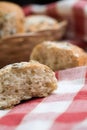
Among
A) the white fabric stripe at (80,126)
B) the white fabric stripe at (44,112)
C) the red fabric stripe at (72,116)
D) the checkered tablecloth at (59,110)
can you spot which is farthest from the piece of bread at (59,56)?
the white fabric stripe at (80,126)

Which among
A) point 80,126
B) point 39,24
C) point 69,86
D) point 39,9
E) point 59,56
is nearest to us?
point 80,126

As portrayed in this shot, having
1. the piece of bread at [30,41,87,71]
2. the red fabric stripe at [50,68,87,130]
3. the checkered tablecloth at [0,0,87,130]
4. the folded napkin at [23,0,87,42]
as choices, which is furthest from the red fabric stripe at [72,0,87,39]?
the red fabric stripe at [50,68,87,130]

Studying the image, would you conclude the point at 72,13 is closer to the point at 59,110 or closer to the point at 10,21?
the point at 10,21

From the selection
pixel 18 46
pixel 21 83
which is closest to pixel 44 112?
pixel 21 83

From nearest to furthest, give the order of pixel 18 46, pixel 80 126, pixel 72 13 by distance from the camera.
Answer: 1. pixel 80 126
2. pixel 18 46
3. pixel 72 13

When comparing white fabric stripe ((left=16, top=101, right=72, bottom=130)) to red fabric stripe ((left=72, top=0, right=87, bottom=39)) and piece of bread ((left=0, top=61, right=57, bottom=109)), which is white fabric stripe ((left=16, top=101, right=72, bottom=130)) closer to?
piece of bread ((left=0, top=61, right=57, bottom=109))

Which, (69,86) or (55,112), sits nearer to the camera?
(55,112)

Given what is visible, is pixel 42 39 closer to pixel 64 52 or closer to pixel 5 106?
pixel 64 52

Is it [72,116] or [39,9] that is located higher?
[39,9]
